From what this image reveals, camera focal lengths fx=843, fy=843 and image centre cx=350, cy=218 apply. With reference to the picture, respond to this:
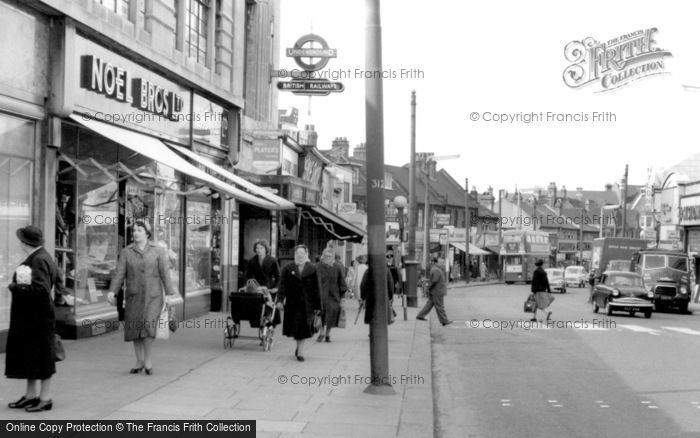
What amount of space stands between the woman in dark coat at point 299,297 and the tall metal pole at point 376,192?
8.74 feet

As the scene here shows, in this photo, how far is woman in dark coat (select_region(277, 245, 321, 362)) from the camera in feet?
39.3

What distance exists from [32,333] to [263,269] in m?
7.61

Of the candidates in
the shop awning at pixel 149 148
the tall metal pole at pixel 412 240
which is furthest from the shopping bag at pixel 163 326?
the tall metal pole at pixel 412 240

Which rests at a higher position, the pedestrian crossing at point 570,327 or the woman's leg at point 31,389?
the woman's leg at point 31,389

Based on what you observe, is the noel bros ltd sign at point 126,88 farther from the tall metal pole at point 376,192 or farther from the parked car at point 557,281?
the parked car at point 557,281

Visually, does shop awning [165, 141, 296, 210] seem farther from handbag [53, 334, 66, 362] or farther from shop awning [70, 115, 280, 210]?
handbag [53, 334, 66, 362]

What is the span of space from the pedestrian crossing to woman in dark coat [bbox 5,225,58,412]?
13.3m

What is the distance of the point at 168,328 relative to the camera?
407 inches

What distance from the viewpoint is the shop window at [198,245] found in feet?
59.3

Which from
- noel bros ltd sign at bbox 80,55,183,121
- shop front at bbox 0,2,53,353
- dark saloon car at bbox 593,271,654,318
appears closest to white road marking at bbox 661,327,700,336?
dark saloon car at bbox 593,271,654,318

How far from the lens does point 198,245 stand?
18703 mm

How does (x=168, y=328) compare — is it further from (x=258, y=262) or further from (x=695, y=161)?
(x=695, y=161)

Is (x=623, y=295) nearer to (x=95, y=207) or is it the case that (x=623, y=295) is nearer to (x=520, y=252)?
(x=95, y=207)

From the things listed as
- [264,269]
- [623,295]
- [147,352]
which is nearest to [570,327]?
[623,295]
